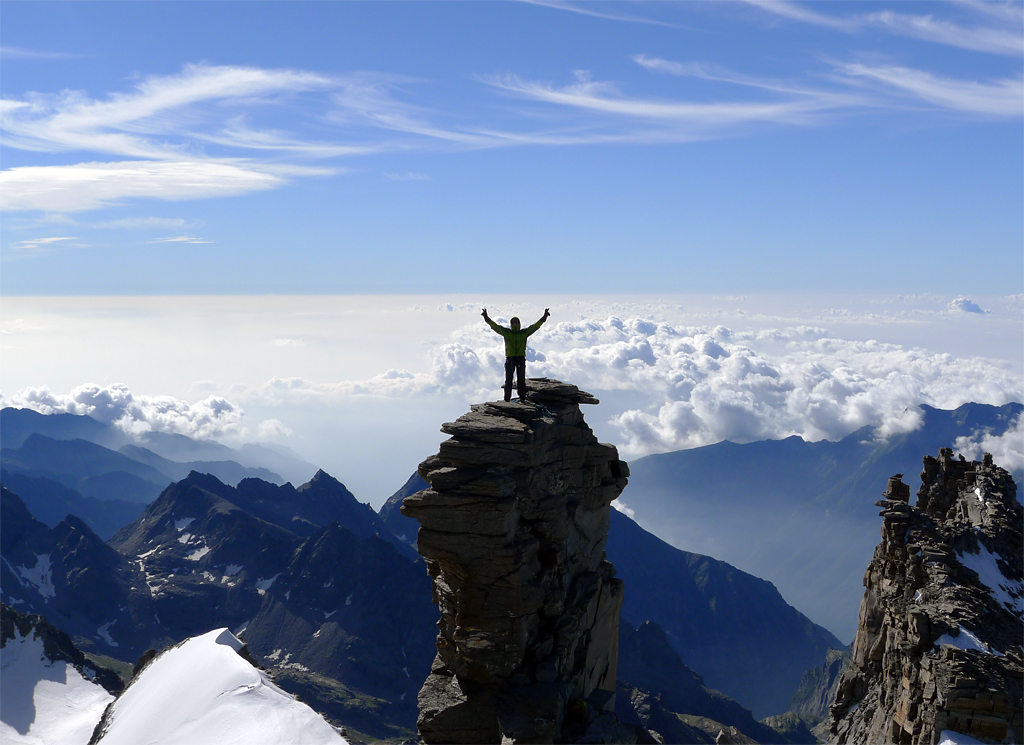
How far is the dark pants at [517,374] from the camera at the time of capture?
144 ft

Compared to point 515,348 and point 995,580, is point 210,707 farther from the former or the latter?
point 995,580

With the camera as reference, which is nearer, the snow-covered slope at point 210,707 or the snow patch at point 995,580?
the snow patch at point 995,580

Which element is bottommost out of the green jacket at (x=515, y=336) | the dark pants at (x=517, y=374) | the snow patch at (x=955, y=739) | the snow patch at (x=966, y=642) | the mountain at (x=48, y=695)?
the mountain at (x=48, y=695)

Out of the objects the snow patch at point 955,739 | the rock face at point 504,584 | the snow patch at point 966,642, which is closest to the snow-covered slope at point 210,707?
the rock face at point 504,584

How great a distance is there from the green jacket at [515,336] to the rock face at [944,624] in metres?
26.4

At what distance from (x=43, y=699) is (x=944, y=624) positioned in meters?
199

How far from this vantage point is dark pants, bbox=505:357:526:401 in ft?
144

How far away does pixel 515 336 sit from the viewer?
42.9 metres

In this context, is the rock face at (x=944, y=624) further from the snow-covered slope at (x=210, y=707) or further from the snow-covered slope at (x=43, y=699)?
the snow-covered slope at (x=43, y=699)

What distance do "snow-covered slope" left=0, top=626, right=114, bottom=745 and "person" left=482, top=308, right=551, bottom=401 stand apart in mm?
145639

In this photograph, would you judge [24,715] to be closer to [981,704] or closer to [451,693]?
[451,693]

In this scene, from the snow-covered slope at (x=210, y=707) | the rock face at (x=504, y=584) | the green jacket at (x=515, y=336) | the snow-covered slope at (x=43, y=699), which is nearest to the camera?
the rock face at (x=504, y=584)

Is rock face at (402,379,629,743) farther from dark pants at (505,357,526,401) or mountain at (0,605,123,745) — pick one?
mountain at (0,605,123,745)

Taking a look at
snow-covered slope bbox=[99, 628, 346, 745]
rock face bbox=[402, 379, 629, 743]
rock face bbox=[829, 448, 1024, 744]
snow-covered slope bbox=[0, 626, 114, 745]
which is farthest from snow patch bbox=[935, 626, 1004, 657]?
snow-covered slope bbox=[0, 626, 114, 745]
